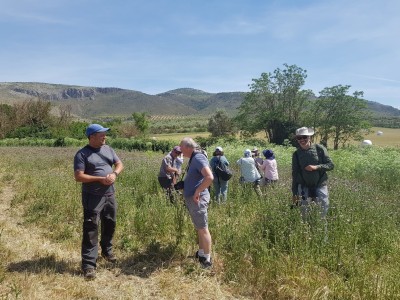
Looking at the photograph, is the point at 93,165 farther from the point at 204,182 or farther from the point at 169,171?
the point at 169,171

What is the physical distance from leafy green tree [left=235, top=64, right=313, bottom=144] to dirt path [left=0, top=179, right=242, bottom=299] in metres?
41.0

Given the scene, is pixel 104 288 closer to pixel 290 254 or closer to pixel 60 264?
pixel 60 264

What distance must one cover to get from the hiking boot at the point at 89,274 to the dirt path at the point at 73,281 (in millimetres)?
63

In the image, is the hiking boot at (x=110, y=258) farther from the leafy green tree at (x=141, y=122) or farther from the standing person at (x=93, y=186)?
the leafy green tree at (x=141, y=122)

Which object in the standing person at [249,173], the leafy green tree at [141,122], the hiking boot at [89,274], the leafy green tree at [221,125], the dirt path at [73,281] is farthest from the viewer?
the leafy green tree at [141,122]

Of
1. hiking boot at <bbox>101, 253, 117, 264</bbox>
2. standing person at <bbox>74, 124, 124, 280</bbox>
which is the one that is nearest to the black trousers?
standing person at <bbox>74, 124, 124, 280</bbox>

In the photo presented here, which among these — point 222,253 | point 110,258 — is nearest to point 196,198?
point 222,253

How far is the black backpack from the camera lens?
25.4 feet

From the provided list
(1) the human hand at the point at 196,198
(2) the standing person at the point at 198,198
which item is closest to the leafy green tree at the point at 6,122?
(2) the standing person at the point at 198,198

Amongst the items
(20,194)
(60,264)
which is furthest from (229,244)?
(20,194)

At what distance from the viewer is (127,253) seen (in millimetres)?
4996

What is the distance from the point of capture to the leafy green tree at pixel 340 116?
137ft

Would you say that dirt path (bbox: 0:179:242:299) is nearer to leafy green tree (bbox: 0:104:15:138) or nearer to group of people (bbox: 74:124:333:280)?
group of people (bbox: 74:124:333:280)

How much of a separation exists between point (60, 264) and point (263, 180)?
587 centimetres
